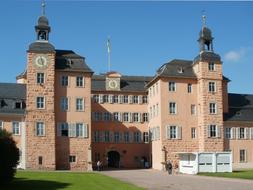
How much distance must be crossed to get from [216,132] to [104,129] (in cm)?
1727

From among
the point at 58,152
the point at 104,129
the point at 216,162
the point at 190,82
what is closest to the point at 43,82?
the point at 58,152

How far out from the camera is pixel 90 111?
205ft

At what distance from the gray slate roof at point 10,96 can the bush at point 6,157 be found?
29.0 m

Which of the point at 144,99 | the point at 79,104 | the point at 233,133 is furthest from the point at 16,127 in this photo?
the point at 233,133

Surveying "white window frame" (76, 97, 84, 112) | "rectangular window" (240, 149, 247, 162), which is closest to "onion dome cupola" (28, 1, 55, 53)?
"white window frame" (76, 97, 84, 112)

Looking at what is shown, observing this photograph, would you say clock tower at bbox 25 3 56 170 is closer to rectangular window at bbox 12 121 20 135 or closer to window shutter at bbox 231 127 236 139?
rectangular window at bbox 12 121 20 135

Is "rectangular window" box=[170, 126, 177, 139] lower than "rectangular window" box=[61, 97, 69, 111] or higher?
lower

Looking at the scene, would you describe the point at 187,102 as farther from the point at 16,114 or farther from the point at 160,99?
the point at 16,114

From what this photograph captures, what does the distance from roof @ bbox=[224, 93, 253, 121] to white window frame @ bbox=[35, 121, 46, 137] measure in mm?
24390

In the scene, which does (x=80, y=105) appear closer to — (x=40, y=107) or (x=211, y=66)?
(x=40, y=107)

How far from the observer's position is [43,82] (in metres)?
60.4

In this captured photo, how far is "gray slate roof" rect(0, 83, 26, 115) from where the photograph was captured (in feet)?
198

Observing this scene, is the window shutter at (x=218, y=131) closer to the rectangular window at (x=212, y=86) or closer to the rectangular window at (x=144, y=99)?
the rectangular window at (x=212, y=86)

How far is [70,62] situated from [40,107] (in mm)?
7349
